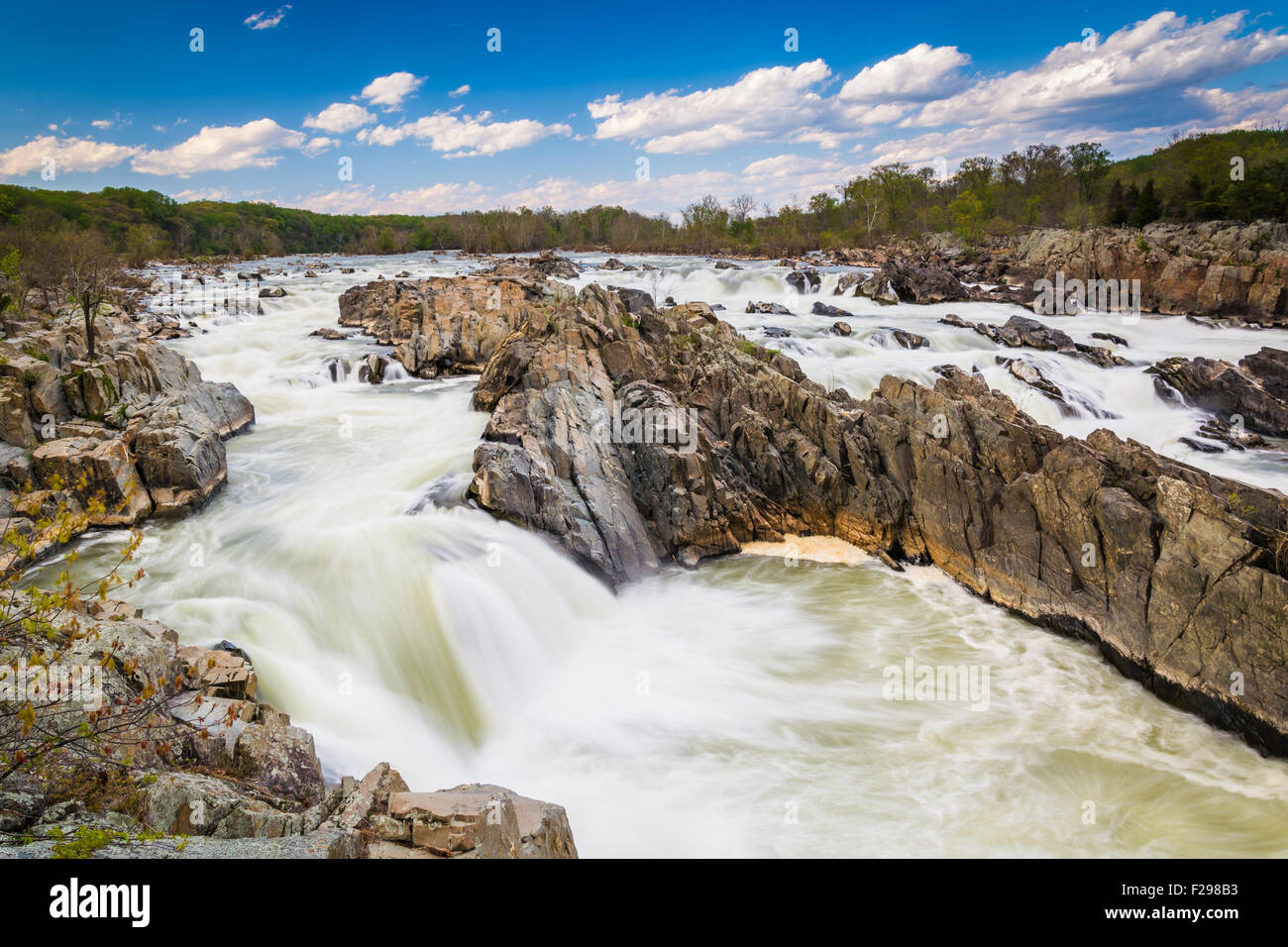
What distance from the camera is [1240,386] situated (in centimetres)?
2261

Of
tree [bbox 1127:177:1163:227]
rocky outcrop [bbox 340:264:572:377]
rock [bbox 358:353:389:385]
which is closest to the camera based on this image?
rock [bbox 358:353:389:385]

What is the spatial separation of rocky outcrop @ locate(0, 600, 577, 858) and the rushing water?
1762mm

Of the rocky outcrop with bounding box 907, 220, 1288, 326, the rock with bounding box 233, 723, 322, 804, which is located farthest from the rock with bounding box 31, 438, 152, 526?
the rocky outcrop with bounding box 907, 220, 1288, 326

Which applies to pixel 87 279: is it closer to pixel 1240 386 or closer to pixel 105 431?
pixel 105 431

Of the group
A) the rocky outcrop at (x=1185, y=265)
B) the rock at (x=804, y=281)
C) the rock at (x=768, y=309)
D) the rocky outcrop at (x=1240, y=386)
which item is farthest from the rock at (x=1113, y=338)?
the rock at (x=804, y=281)

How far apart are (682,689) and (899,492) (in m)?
7.20

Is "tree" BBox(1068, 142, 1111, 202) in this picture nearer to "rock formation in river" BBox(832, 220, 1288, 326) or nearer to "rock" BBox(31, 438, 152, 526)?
"rock formation in river" BBox(832, 220, 1288, 326)

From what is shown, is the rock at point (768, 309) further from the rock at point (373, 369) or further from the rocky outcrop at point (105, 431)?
the rocky outcrop at point (105, 431)

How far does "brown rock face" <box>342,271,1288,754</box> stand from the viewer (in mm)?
10180

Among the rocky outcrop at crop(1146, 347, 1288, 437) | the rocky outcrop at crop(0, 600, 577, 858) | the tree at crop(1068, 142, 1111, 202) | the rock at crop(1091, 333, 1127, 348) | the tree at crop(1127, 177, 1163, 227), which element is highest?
the tree at crop(1068, 142, 1111, 202)

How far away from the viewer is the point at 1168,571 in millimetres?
10672
